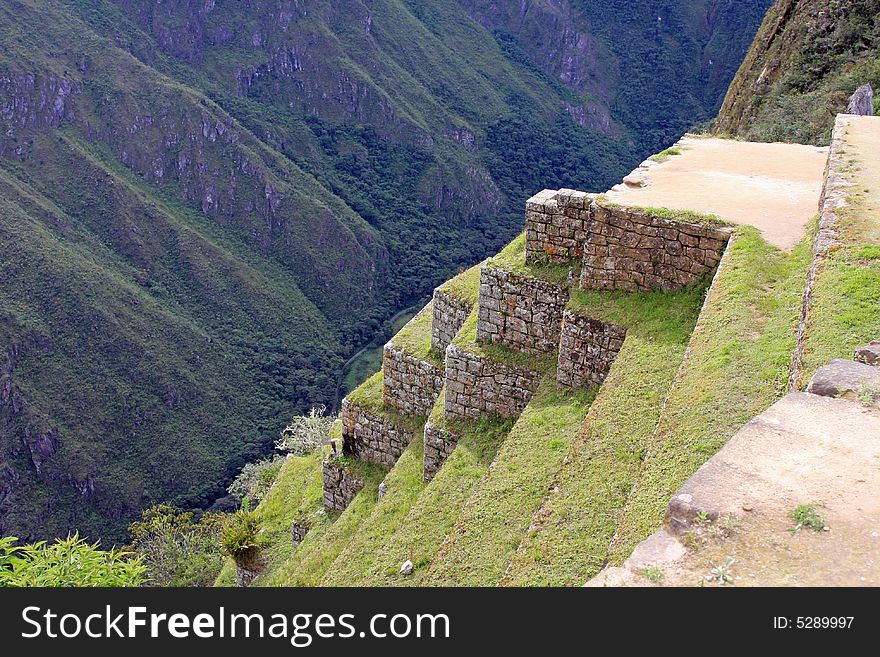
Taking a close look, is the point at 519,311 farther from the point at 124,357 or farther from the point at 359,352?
the point at 359,352

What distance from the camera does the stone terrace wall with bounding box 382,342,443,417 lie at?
47.3 feet

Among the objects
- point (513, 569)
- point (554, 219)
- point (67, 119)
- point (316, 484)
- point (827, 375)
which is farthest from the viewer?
point (67, 119)

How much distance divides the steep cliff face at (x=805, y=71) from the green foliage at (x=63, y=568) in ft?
79.3

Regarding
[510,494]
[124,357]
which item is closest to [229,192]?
[124,357]

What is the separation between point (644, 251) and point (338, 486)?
7808mm

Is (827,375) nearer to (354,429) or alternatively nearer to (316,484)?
(354,429)

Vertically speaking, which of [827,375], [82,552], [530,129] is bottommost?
[530,129]

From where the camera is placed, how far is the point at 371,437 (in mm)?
15211

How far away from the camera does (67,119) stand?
5468 inches

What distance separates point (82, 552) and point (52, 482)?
92712 mm

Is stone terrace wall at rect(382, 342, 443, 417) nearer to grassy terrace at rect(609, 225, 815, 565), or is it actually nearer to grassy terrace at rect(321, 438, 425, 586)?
grassy terrace at rect(321, 438, 425, 586)

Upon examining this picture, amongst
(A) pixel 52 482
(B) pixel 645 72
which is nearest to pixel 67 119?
(A) pixel 52 482

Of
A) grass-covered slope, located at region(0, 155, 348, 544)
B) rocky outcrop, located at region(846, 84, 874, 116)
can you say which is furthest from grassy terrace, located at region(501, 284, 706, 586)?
grass-covered slope, located at region(0, 155, 348, 544)

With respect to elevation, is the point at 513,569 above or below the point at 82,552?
above
